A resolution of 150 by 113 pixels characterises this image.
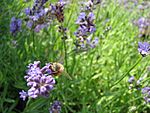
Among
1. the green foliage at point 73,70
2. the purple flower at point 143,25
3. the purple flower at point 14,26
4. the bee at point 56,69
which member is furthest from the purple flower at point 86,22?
the purple flower at point 143,25

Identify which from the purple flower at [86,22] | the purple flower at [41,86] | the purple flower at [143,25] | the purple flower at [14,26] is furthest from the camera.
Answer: the purple flower at [143,25]

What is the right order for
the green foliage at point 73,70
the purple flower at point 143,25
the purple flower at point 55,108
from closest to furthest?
the purple flower at point 55,108, the green foliage at point 73,70, the purple flower at point 143,25

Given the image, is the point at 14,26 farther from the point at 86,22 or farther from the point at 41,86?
the point at 41,86

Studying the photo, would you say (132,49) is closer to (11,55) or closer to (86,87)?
(86,87)

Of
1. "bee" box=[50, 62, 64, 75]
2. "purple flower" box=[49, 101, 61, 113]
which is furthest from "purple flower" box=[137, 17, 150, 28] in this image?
"bee" box=[50, 62, 64, 75]

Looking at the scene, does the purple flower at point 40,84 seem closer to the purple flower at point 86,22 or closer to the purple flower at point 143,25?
the purple flower at point 86,22

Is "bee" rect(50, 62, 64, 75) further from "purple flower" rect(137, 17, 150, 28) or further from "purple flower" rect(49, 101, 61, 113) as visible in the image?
"purple flower" rect(137, 17, 150, 28)

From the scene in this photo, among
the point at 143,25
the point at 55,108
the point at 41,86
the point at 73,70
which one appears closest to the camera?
the point at 41,86

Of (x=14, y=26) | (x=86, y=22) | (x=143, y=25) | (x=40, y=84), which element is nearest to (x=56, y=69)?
(x=40, y=84)
